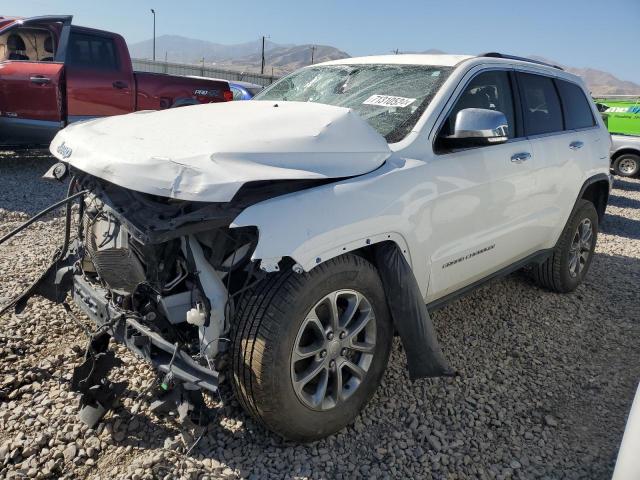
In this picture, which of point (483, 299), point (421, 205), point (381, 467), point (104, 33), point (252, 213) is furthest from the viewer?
point (104, 33)

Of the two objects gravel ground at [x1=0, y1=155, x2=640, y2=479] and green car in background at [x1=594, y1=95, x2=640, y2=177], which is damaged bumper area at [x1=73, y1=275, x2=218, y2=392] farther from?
green car in background at [x1=594, y1=95, x2=640, y2=177]

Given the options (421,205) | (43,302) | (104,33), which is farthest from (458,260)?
(104,33)

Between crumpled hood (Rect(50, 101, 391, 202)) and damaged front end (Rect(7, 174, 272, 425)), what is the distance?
133 mm

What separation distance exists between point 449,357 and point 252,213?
6.34 feet

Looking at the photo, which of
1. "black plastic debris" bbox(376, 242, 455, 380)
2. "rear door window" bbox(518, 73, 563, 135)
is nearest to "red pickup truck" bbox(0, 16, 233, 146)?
"rear door window" bbox(518, 73, 563, 135)

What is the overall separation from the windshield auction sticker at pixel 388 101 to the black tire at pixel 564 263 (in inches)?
83.2

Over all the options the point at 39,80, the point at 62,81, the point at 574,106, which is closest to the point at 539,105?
the point at 574,106

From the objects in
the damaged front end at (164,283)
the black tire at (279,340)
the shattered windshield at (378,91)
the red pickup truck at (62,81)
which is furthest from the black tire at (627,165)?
the damaged front end at (164,283)

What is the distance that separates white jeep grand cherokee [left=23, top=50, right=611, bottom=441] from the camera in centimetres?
216

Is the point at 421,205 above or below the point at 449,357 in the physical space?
above

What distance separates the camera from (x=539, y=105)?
3.94 meters

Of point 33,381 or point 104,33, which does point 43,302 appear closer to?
point 33,381

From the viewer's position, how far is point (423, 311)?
101 inches

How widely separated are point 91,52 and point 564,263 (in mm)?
7023
